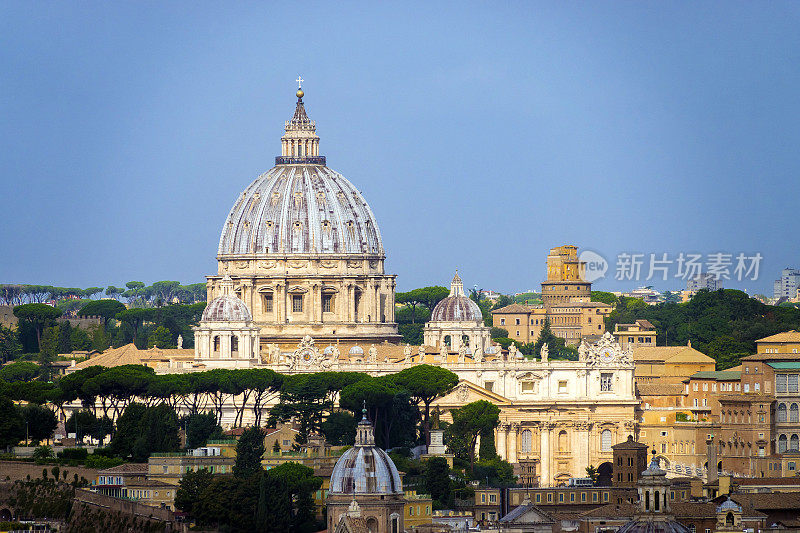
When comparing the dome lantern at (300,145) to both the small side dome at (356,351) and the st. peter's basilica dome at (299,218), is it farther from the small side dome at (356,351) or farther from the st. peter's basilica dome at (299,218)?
the small side dome at (356,351)

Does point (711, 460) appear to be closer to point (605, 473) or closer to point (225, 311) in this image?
point (605, 473)

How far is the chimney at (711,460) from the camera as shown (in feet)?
431

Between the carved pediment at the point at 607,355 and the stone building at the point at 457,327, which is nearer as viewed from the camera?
the carved pediment at the point at 607,355

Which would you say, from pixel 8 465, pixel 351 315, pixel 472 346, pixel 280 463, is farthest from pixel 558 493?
pixel 351 315

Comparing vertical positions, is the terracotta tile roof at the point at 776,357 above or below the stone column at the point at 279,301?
below

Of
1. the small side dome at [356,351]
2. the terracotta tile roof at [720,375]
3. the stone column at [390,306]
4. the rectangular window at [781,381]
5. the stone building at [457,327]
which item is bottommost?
the rectangular window at [781,381]

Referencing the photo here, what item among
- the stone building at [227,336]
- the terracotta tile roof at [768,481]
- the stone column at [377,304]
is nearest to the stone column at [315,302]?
the stone column at [377,304]

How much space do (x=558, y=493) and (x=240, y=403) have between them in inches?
1352

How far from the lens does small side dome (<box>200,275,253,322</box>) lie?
534 ft

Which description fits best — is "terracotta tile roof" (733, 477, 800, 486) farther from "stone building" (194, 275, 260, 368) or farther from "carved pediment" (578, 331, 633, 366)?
"stone building" (194, 275, 260, 368)

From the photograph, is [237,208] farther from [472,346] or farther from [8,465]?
[8,465]

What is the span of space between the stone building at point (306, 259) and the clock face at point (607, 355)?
19.8m

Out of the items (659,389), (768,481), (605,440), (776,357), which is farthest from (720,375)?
(768,481)

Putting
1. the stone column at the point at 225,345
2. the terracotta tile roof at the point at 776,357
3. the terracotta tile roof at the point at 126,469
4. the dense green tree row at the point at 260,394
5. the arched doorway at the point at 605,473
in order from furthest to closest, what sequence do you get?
the stone column at the point at 225,345 < the terracotta tile roof at the point at 776,357 < the arched doorway at the point at 605,473 < the dense green tree row at the point at 260,394 < the terracotta tile roof at the point at 126,469
